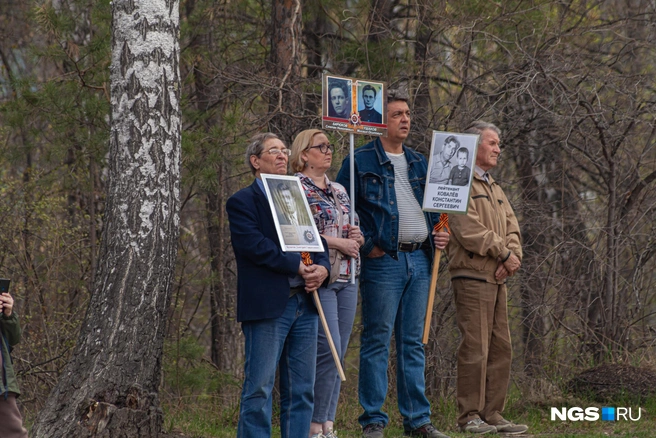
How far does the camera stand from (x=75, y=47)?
25.8 feet

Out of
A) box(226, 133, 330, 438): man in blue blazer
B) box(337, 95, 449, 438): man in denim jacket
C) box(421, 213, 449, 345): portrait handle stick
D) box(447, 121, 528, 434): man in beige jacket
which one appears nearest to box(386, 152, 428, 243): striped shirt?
box(337, 95, 449, 438): man in denim jacket

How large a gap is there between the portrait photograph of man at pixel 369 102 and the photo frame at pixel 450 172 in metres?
0.40

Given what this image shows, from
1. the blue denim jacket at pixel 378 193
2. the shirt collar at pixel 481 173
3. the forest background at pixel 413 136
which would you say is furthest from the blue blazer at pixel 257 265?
the forest background at pixel 413 136

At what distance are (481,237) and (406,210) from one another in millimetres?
558

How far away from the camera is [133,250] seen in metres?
5.12

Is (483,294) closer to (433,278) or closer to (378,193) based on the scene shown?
(433,278)

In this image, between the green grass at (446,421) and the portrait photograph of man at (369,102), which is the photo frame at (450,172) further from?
the green grass at (446,421)

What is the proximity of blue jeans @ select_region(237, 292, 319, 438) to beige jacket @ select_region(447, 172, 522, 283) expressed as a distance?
1420mm

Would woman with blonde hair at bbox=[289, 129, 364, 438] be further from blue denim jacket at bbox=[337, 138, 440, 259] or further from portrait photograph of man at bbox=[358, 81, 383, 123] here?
portrait photograph of man at bbox=[358, 81, 383, 123]

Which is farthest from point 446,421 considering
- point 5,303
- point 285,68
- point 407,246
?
point 5,303

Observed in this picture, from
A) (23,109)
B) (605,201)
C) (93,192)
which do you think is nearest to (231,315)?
(93,192)

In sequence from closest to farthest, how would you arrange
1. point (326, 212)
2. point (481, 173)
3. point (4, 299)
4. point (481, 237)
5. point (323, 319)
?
point (4, 299) → point (323, 319) → point (326, 212) → point (481, 237) → point (481, 173)

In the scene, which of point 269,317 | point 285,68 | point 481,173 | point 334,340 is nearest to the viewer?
point 269,317

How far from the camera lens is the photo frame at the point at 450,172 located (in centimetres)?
552
